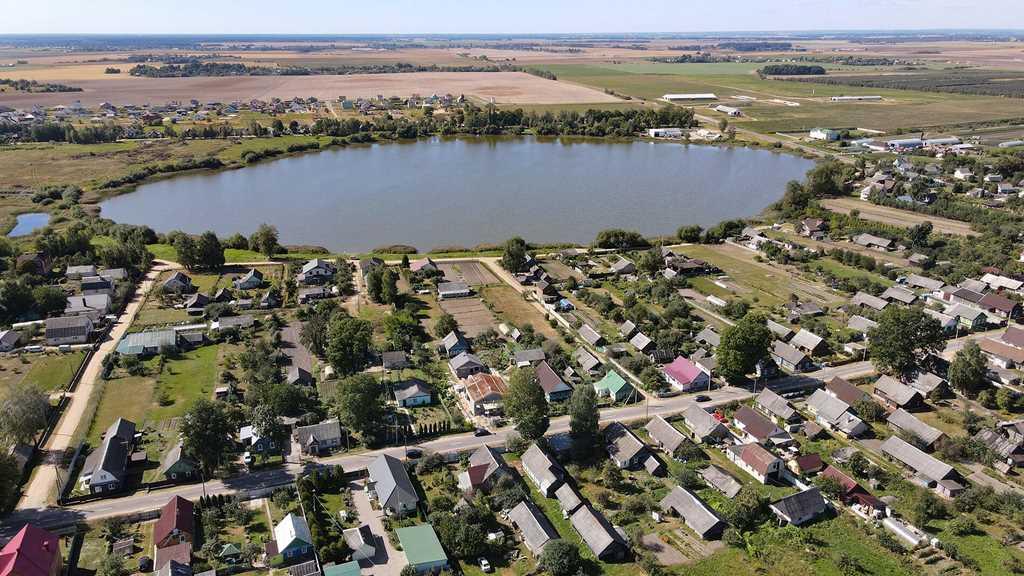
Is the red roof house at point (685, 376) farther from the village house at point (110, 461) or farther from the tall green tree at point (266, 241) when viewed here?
the tall green tree at point (266, 241)

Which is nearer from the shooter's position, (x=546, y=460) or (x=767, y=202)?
(x=546, y=460)

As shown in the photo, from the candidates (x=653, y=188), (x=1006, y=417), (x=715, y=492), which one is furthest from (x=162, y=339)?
(x=653, y=188)

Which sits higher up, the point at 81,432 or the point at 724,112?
the point at 724,112

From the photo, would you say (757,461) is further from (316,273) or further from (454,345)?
(316,273)

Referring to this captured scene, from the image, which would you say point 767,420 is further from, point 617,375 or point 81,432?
point 81,432

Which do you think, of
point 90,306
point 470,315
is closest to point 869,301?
point 470,315

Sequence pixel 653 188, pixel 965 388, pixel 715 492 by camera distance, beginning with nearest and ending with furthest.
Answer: pixel 715 492 → pixel 965 388 → pixel 653 188

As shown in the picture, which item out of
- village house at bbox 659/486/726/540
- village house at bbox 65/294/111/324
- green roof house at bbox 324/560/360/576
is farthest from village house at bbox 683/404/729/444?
village house at bbox 65/294/111/324
